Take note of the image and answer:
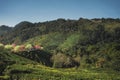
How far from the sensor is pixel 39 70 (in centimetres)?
14288

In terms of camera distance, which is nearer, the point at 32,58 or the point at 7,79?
the point at 7,79

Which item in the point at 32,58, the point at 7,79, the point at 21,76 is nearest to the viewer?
the point at 7,79

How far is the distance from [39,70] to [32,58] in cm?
5666

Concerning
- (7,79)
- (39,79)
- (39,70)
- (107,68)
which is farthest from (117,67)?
(7,79)

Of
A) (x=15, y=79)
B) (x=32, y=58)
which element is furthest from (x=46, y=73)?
(x=32, y=58)

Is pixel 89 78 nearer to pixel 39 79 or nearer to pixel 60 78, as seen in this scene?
pixel 60 78

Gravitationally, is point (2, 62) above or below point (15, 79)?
above

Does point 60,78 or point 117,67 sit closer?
point 60,78

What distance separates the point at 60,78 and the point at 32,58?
74031mm

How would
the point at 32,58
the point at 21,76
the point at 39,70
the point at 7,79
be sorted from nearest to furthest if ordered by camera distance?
1. the point at 7,79
2. the point at 21,76
3. the point at 39,70
4. the point at 32,58

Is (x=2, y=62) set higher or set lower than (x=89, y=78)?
higher

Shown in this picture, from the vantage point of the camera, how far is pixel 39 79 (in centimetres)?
12512

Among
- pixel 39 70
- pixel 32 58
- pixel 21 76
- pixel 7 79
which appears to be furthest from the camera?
pixel 32 58

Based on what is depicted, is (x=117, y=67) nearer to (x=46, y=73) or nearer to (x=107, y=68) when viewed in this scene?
(x=107, y=68)
